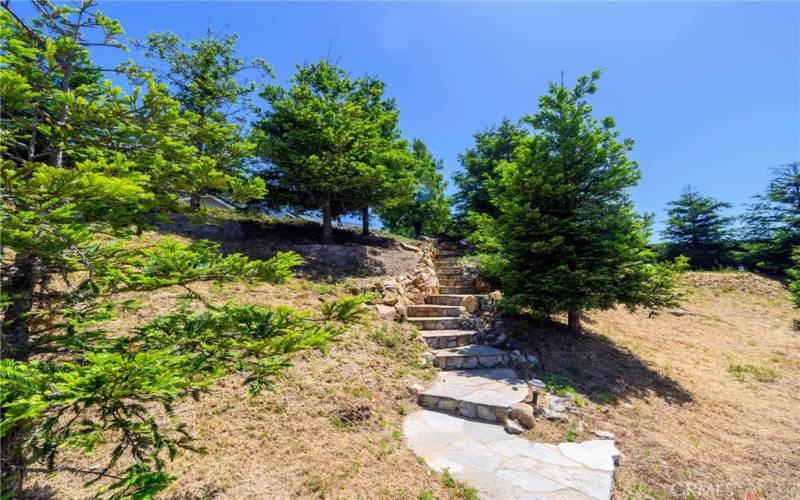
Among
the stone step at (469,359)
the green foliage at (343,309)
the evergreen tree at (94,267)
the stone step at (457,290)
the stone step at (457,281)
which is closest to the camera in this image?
the evergreen tree at (94,267)

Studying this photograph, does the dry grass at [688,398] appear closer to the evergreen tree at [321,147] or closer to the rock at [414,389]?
the rock at [414,389]

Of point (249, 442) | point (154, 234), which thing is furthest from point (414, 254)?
point (249, 442)

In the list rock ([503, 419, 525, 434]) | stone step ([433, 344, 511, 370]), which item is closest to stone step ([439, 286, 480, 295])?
stone step ([433, 344, 511, 370])

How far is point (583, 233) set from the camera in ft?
23.1

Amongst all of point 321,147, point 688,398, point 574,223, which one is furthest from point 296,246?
point 688,398

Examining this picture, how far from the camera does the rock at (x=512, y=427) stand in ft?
14.1

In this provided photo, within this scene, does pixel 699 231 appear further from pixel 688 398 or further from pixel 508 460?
pixel 508 460

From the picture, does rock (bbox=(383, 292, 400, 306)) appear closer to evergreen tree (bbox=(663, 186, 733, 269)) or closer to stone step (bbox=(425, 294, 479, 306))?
stone step (bbox=(425, 294, 479, 306))

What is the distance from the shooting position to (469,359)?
6301 mm

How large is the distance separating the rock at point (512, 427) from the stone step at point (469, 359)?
180 cm

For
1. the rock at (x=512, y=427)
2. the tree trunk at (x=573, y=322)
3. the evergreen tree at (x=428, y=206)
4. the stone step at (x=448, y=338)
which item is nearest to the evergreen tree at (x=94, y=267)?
the rock at (x=512, y=427)

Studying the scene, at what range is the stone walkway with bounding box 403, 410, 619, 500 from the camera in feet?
10.6

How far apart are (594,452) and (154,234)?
10.3m

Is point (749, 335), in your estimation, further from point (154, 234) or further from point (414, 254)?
point (154, 234)
